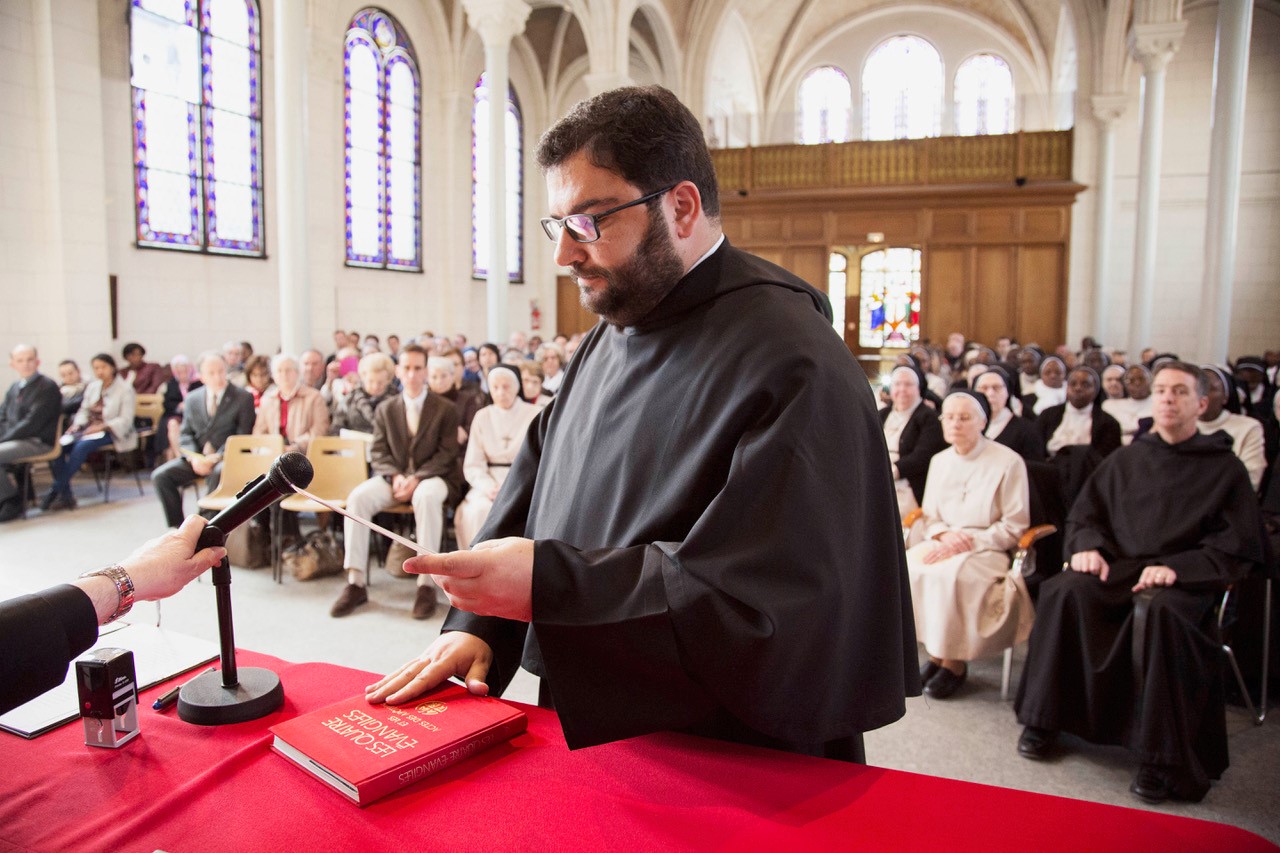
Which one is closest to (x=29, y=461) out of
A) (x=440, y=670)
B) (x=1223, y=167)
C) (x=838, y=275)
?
(x=440, y=670)

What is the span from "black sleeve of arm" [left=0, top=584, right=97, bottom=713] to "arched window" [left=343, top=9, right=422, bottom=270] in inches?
579

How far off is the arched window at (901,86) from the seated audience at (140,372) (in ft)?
64.8

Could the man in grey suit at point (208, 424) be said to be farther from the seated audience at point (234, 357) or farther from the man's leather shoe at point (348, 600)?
the seated audience at point (234, 357)

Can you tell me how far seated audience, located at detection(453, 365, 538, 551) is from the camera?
5.76 metres

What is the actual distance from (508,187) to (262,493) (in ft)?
61.5

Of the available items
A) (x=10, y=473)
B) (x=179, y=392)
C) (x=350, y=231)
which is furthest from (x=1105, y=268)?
(x=10, y=473)

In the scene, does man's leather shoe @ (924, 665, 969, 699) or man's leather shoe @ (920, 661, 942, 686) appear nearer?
man's leather shoe @ (924, 665, 969, 699)

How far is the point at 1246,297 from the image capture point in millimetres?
17344

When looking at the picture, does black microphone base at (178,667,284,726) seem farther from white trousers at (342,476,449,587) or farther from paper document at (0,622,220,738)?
white trousers at (342,476,449,587)

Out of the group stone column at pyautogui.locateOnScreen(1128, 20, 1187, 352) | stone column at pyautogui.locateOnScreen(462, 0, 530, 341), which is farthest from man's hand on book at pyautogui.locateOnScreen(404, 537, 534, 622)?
stone column at pyautogui.locateOnScreen(1128, 20, 1187, 352)

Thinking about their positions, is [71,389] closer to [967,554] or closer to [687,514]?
[967,554]

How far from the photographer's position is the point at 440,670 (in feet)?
4.97

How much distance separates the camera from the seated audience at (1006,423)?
562 cm

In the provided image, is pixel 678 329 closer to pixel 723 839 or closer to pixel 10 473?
pixel 723 839
